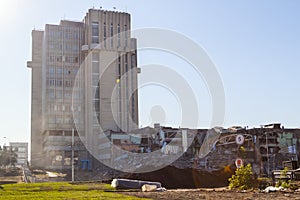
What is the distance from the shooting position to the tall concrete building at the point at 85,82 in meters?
111

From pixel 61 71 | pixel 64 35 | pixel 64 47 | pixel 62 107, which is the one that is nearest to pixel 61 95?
pixel 62 107

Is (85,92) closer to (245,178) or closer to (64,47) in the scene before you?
(64,47)

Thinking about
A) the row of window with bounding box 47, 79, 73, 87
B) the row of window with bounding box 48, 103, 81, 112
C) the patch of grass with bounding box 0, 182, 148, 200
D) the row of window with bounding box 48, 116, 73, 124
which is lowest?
the patch of grass with bounding box 0, 182, 148, 200

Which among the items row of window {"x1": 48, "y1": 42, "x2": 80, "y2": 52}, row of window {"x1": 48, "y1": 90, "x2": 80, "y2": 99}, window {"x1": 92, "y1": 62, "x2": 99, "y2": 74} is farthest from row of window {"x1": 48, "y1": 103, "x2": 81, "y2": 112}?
row of window {"x1": 48, "y1": 42, "x2": 80, "y2": 52}

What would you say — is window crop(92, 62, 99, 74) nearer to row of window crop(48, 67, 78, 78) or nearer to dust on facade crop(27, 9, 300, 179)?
dust on facade crop(27, 9, 300, 179)

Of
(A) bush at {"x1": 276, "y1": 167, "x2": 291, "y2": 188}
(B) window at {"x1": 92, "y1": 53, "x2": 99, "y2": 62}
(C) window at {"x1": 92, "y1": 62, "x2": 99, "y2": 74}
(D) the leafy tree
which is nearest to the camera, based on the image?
(A) bush at {"x1": 276, "y1": 167, "x2": 291, "y2": 188}

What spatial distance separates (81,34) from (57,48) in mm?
7776

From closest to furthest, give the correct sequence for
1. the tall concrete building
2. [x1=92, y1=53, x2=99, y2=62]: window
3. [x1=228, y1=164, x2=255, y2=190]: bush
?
[x1=228, y1=164, x2=255, y2=190]: bush, the tall concrete building, [x1=92, y1=53, x2=99, y2=62]: window

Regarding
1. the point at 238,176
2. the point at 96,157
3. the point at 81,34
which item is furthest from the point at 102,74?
the point at 238,176

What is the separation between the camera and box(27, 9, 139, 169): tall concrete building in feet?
363

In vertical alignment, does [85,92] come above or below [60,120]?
above

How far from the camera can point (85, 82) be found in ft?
381

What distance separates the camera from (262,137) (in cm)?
9444

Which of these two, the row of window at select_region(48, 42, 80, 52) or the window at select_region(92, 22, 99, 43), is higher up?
the window at select_region(92, 22, 99, 43)
